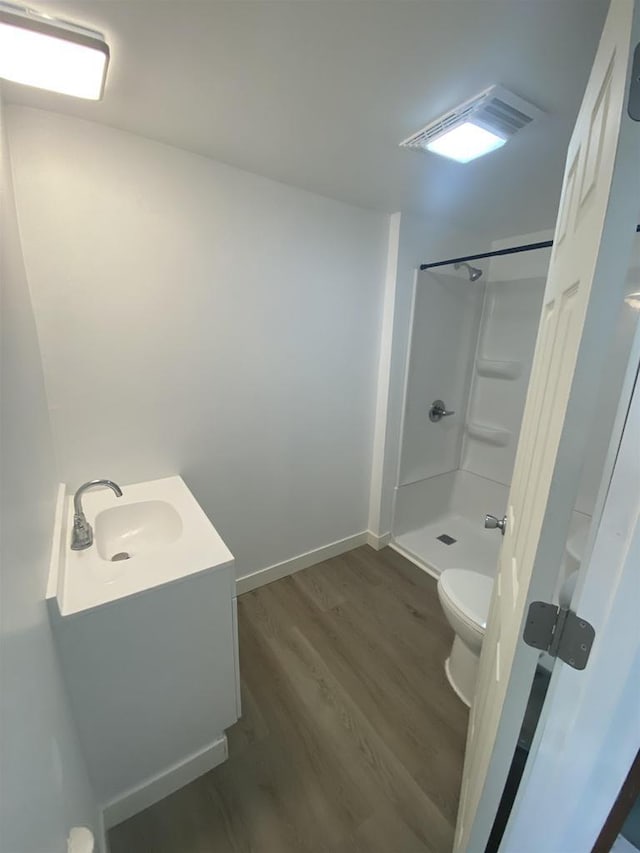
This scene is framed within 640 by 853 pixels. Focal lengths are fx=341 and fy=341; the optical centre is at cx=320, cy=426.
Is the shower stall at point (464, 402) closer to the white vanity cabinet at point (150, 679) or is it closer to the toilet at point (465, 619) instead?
the toilet at point (465, 619)

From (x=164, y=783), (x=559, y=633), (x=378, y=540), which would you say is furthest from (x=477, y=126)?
(x=164, y=783)

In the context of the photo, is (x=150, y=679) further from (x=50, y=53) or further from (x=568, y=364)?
(x=50, y=53)

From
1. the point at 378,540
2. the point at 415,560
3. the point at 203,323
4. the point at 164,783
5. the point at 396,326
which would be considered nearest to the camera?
the point at 164,783

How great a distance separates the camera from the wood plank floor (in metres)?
1.10

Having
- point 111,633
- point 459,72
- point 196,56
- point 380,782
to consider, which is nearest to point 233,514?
point 111,633

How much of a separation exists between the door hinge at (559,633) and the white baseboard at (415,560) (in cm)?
184

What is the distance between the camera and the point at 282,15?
31.6 inches

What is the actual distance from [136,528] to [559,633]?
4.93ft

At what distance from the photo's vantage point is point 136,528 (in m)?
1.47

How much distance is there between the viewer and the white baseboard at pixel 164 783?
1.11m

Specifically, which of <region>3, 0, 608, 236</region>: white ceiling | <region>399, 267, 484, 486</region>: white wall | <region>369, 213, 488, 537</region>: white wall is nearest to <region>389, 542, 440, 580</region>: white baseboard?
<region>369, 213, 488, 537</region>: white wall

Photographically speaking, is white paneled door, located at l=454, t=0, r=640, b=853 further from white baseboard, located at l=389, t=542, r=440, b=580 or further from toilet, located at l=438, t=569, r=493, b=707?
white baseboard, located at l=389, t=542, r=440, b=580

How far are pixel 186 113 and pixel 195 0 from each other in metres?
0.46

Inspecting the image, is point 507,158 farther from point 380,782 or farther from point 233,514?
point 380,782
